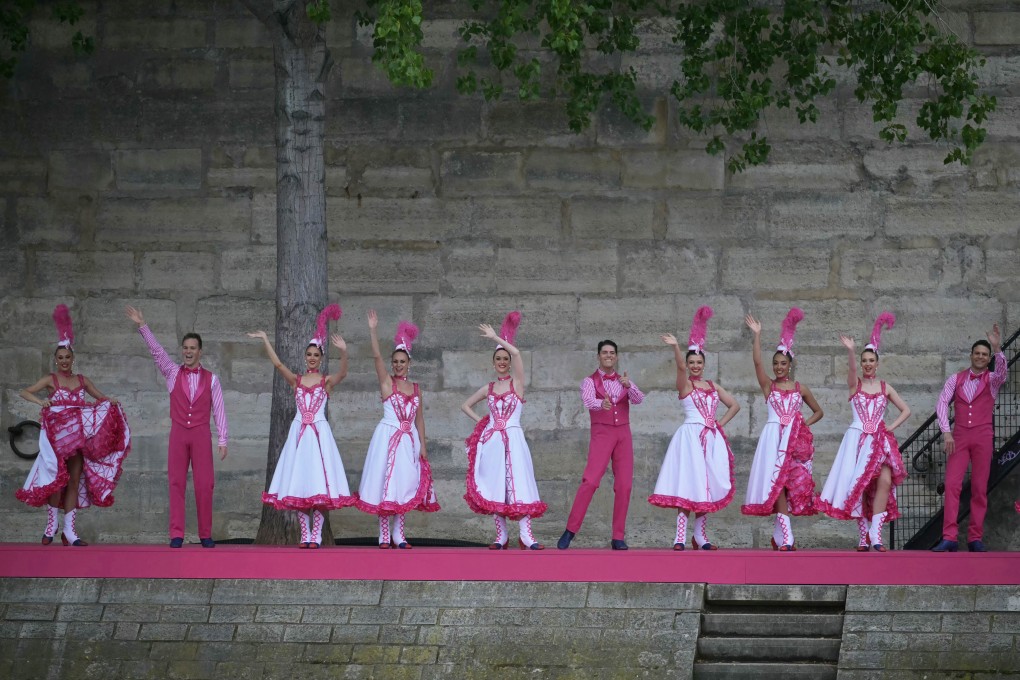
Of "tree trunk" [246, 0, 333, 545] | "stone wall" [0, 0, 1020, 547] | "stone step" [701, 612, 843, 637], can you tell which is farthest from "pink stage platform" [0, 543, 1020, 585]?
"stone wall" [0, 0, 1020, 547]

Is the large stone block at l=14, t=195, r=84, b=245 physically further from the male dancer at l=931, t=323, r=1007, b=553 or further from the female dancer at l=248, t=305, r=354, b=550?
the male dancer at l=931, t=323, r=1007, b=553

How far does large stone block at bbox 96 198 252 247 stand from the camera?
1211 cm

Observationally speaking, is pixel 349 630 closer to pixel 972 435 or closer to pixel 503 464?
pixel 503 464

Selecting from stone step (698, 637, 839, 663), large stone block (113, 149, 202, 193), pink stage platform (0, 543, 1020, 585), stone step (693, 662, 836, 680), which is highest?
large stone block (113, 149, 202, 193)

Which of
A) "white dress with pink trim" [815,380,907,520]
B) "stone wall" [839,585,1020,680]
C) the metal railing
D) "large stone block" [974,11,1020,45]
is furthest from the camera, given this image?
"large stone block" [974,11,1020,45]

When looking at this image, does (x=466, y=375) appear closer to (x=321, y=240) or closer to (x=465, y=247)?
(x=465, y=247)

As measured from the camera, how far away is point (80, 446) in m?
10.1

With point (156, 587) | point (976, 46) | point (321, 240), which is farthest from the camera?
point (976, 46)

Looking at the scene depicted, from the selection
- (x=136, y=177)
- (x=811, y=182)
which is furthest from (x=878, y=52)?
(x=136, y=177)

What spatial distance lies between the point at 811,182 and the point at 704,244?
1.00 m

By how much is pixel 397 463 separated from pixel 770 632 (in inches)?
104

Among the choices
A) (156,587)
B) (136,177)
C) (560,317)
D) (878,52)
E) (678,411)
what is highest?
(878,52)

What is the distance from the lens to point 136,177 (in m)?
12.2

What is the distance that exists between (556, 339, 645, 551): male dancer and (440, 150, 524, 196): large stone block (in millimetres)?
2550
